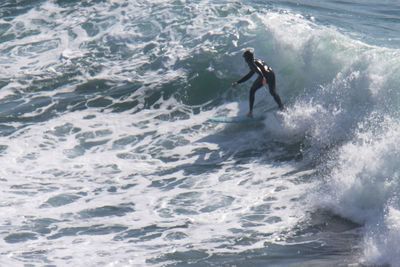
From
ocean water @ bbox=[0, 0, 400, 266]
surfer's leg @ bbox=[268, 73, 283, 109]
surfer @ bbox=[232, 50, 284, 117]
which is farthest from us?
surfer's leg @ bbox=[268, 73, 283, 109]

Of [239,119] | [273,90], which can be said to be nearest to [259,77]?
[273,90]

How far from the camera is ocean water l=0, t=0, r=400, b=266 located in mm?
7387

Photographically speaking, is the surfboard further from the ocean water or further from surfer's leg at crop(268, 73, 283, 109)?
surfer's leg at crop(268, 73, 283, 109)

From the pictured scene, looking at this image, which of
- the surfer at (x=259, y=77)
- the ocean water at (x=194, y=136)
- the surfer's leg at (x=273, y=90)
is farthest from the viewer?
the surfer's leg at (x=273, y=90)

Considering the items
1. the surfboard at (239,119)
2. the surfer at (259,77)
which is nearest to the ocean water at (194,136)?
the surfboard at (239,119)

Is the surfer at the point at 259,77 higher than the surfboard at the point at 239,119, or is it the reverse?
the surfer at the point at 259,77

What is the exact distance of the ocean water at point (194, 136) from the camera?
7387 mm

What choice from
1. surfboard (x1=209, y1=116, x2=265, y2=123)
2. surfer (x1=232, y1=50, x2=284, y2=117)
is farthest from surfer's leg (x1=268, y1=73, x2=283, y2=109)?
surfboard (x1=209, y1=116, x2=265, y2=123)

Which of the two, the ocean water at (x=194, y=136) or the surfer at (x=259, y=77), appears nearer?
the ocean water at (x=194, y=136)

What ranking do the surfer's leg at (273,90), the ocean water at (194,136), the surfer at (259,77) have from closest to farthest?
the ocean water at (194,136) → the surfer at (259,77) → the surfer's leg at (273,90)

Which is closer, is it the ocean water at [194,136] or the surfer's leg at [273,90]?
the ocean water at [194,136]

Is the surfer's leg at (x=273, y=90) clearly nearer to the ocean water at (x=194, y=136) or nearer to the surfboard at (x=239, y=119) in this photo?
the ocean water at (x=194, y=136)

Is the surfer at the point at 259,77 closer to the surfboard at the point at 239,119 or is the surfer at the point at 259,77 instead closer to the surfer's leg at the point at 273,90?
the surfer's leg at the point at 273,90

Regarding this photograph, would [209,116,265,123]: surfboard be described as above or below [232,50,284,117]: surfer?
below
